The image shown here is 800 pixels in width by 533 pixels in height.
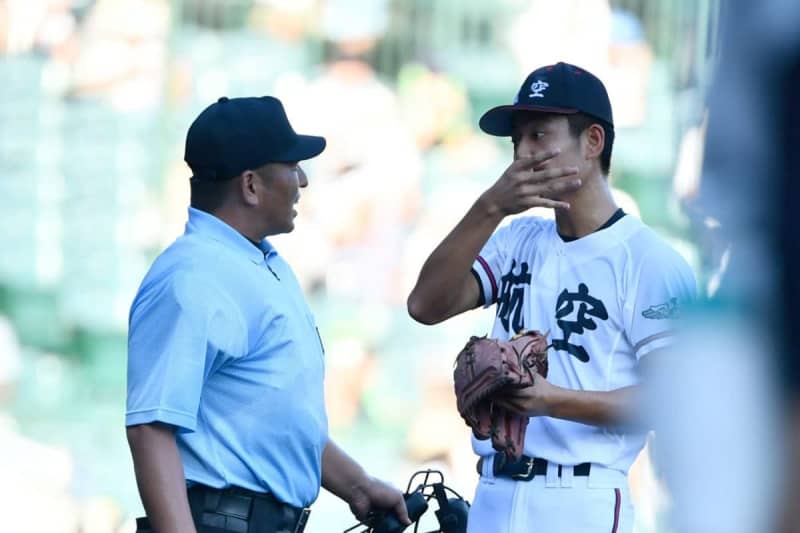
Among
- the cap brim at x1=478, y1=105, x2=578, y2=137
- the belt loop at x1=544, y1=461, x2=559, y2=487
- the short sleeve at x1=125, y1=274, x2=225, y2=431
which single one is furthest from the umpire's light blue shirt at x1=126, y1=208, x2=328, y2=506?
the cap brim at x1=478, y1=105, x2=578, y2=137

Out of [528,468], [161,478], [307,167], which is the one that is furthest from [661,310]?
[307,167]

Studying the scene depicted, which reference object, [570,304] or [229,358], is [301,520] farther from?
[570,304]

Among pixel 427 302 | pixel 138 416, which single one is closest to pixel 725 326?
pixel 138 416

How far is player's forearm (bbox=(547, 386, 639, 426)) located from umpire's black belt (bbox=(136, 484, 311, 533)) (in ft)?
2.24

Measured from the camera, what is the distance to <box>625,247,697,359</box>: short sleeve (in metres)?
3.33

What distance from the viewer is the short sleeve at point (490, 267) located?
3.74m

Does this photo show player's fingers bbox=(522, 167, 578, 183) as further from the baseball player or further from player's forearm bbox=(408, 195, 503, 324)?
player's forearm bbox=(408, 195, 503, 324)

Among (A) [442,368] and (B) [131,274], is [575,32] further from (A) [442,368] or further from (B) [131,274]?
(B) [131,274]

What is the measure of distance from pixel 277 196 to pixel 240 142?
0.52 ft

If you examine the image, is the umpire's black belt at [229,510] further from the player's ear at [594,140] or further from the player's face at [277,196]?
the player's ear at [594,140]

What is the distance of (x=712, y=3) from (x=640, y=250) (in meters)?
2.26

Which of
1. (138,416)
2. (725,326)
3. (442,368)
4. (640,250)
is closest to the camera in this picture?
(725,326)

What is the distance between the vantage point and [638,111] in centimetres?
754

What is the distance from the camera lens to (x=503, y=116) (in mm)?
3711
